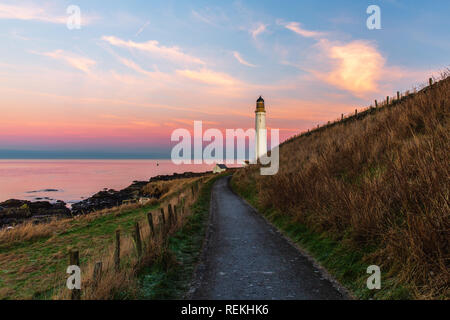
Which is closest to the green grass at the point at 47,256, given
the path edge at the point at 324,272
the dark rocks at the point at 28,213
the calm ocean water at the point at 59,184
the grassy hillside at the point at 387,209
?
the path edge at the point at 324,272


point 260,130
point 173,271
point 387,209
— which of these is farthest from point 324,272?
point 260,130

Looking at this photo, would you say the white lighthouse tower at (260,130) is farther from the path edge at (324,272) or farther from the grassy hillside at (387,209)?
the path edge at (324,272)

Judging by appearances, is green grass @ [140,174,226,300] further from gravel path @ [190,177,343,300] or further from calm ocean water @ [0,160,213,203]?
calm ocean water @ [0,160,213,203]

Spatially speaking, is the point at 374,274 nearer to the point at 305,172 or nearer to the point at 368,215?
the point at 368,215

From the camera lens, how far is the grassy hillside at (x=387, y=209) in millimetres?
4641

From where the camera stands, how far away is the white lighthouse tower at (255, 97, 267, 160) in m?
58.5

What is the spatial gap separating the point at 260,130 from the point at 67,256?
50.3m

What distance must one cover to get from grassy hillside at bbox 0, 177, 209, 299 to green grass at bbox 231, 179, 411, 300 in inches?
166

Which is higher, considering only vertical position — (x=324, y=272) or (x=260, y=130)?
(x=260, y=130)

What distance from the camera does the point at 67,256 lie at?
37.1 feet

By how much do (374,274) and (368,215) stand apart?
1.68 metres

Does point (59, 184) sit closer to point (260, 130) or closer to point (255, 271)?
point (260, 130)
